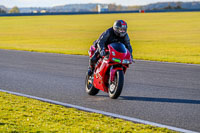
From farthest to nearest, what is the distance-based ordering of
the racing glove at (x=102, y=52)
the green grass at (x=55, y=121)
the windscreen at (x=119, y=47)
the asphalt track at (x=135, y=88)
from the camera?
the racing glove at (x=102, y=52)
the windscreen at (x=119, y=47)
the asphalt track at (x=135, y=88)
the green grass at (x=55, y=121)

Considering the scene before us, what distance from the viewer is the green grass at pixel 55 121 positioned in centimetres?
558

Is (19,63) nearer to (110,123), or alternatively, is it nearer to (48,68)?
(48,68)

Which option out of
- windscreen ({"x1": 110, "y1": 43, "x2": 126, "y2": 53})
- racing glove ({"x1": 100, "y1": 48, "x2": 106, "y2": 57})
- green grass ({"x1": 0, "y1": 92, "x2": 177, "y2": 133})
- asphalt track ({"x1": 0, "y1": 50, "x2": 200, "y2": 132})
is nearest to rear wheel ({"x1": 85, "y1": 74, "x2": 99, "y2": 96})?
asphalt track ({"x1": 0, "y1": 50, "x2": 200, "y2": 132})

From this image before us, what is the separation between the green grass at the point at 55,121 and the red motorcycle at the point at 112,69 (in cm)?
129

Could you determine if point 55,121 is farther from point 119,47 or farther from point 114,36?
point 114,36

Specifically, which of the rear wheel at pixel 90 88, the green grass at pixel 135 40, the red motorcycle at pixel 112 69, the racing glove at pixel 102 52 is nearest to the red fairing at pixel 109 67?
the red motorcycle at pixel 112 69

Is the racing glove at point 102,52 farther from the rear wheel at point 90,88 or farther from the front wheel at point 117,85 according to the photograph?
the rear wheel at point 90,88

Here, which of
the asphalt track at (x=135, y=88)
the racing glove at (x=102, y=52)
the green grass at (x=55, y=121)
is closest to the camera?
the green grass at (x=55, y=121)

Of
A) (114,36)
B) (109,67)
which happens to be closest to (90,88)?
(109,67)

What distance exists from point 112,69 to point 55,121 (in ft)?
7.90

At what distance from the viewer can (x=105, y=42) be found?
8.60m

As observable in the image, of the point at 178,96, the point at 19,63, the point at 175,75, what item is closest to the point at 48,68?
the point at 19,63

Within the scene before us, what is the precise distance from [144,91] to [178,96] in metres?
1.03

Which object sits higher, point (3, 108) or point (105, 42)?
point (105, 42)
